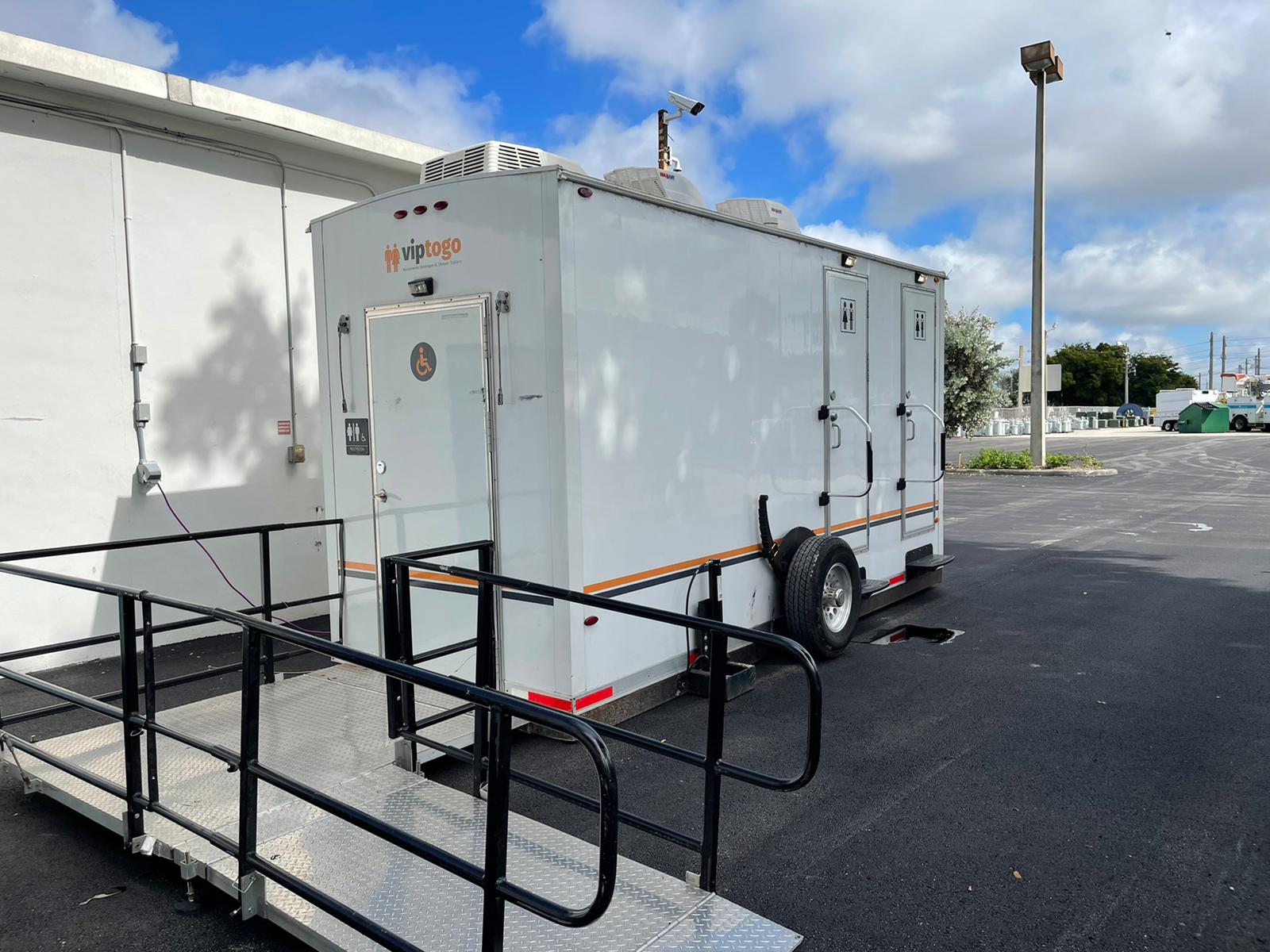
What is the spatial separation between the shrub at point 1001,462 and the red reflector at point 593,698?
Answer: 790 inches

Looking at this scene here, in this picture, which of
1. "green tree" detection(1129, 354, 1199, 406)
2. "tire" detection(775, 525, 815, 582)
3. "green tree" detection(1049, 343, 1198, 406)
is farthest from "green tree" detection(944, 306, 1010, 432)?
"green tree" detection(1129, 354, 1199, 406)

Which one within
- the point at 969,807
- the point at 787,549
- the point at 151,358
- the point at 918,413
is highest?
the point at 151,358

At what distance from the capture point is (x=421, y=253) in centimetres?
522

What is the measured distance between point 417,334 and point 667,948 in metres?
3.57

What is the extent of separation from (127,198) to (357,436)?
131 inches

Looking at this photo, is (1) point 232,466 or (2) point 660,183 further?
(1) point 232,466

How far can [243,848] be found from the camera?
3215mm

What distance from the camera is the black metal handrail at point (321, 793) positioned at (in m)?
2.37

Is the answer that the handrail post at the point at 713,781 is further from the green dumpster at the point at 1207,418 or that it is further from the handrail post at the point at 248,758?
the green dumpster at the point at 1207,418

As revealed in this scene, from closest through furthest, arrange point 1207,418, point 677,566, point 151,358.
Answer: point 677,566 → point 151,358 → point 1207,418

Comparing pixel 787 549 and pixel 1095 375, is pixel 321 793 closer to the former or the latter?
pixel 787 549

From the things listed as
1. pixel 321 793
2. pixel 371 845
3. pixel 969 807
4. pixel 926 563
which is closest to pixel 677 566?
pixel 969 807

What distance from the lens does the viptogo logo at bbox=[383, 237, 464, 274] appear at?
5.10 metres

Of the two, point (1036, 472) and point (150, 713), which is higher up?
point (150, 713)
